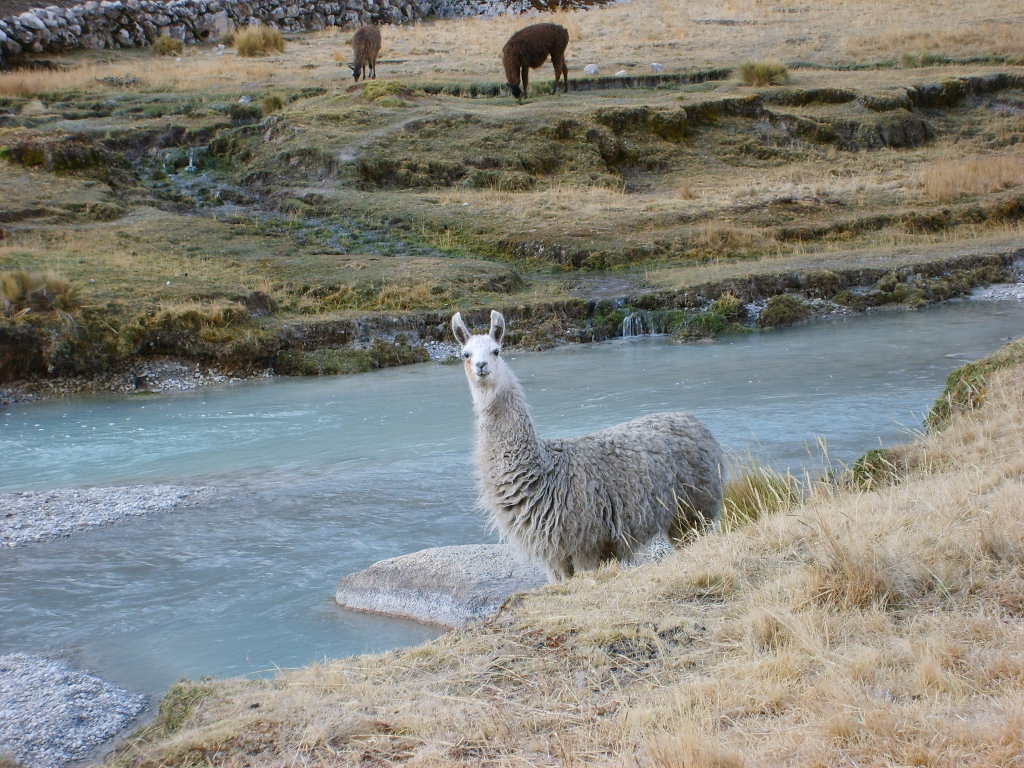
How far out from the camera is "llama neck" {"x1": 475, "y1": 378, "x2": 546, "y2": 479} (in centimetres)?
601

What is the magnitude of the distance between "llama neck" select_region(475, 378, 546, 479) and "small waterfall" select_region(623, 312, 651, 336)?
449 inches

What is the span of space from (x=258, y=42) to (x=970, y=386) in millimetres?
36887

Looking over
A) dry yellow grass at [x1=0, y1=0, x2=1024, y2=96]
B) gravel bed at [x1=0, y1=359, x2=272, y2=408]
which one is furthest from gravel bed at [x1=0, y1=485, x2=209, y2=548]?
dry yellow grass at [x1=0, y1=0, x2=1024, y2=96]

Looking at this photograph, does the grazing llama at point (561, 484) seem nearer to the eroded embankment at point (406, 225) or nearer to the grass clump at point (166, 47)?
the eroded embankment at point (406, 225)

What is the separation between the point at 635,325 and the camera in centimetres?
1738

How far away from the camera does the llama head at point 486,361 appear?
589 cm

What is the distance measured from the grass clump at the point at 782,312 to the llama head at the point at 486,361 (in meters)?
11.8

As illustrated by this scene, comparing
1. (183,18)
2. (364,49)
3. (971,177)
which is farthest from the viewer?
(183,18)

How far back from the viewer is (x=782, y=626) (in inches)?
152

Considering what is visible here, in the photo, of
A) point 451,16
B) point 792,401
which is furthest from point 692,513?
point 451,16

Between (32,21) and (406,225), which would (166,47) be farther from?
(406,225)

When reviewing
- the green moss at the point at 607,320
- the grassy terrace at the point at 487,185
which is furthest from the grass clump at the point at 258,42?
the green moss at the point at 607,320

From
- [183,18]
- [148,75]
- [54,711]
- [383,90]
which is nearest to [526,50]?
[383,90]

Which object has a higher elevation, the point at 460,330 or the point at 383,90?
the point at 383,90
